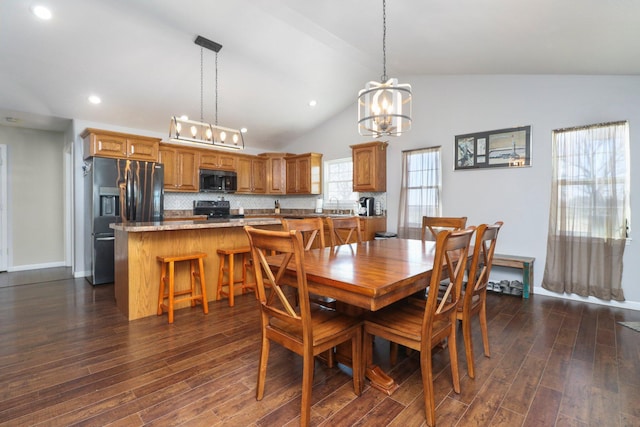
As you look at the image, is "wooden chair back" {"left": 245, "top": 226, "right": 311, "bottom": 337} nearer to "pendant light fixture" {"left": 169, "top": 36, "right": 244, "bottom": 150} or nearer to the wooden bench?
"pendant light fixture" {"left": 169, "top": 36, "right": 244, "bottom": 150}

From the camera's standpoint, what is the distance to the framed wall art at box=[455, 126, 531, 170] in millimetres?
3944

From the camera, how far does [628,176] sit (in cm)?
→ 325

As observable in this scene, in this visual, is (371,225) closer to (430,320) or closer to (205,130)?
(205,130)

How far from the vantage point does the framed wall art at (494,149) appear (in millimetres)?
3944

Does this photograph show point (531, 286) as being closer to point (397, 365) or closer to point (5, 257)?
point (397, 365)

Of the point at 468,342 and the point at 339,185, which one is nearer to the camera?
the point at 468,342

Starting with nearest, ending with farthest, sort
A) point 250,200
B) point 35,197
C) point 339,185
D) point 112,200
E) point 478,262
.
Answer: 1. point 478,262
2. point 112,200
3. point 35,197
4. point 339,185
5. point 250,200

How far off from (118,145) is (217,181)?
178 centimetres

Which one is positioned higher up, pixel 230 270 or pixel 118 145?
pixel 118 145

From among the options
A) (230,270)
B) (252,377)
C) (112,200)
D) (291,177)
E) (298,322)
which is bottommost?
(252,377)

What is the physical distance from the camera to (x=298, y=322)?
5.04ft

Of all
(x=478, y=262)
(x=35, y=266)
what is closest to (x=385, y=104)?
(x=478, y=262)

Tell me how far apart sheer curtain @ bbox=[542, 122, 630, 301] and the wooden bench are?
201 mm

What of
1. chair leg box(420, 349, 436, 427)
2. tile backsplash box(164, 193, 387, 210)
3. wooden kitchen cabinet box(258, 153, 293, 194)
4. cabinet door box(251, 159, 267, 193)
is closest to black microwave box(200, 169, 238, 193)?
tile backsplash box(164, 193, 387, 210)
